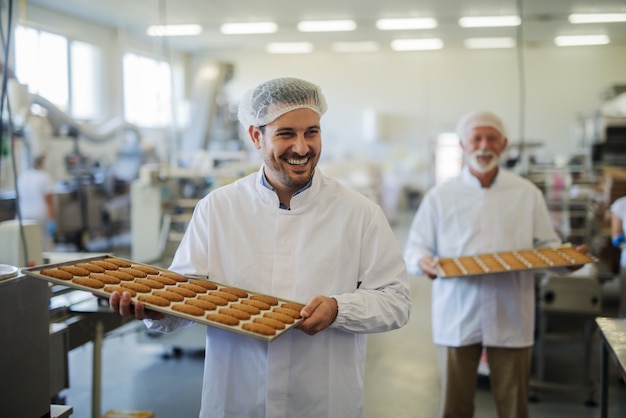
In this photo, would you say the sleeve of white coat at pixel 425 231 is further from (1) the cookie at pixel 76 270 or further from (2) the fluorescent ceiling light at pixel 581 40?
(2) the fluorescent ceiling light at pixel 581 40

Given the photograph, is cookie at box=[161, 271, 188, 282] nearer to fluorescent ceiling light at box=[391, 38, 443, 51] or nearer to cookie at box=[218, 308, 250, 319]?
cookie at box=[218, 308, 250, 319]

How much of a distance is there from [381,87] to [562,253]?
10.1m

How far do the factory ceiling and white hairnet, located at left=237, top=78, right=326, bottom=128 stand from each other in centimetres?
558

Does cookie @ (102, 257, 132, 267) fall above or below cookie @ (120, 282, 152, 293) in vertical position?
above

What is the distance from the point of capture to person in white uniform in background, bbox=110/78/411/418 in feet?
4.53

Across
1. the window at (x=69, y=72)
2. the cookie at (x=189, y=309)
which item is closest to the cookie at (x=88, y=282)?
the cookie at (x=189, y=309)

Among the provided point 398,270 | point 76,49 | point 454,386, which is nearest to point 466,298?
point 454,386

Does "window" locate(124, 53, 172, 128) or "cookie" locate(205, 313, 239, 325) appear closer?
"cookie" locate(205, 313, 239, 325)

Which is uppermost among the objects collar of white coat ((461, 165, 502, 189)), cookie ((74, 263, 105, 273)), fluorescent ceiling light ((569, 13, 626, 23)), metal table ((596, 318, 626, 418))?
fluorescent ceiling light ((569, 13, 626, 23))

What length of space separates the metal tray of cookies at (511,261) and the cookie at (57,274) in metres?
1.20

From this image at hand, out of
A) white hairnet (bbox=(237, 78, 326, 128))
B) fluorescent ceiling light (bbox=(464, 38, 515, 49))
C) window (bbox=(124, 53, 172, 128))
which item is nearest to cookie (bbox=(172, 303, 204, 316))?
white hairnet (bbox=(237, 78, 326, 128))

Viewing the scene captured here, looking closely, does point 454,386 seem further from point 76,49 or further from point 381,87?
point 381,87

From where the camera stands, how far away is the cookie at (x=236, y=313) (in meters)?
1.26

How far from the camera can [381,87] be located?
1184 cm
